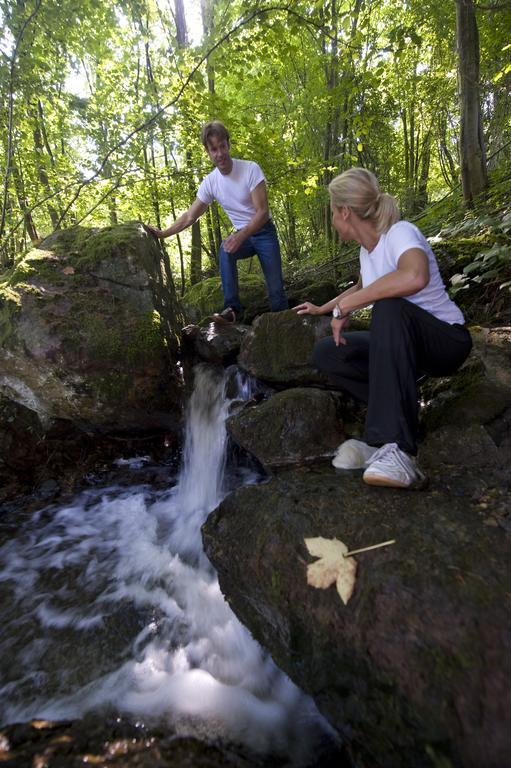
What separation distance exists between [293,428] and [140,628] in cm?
187

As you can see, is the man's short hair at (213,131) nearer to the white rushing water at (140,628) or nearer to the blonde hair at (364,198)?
the blonde hair at (364,198)

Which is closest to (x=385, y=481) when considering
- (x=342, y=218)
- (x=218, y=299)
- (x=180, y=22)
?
(x=342, y=218)

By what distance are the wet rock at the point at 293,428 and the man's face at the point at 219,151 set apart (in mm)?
2923

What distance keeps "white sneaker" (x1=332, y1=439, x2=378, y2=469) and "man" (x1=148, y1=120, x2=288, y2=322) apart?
2.92 m

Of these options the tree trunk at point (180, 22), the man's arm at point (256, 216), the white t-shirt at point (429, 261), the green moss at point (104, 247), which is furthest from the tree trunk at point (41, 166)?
the white t-shirt at point (429, 261)

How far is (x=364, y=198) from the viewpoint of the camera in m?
2.59

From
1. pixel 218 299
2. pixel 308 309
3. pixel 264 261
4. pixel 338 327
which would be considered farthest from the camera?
pixel 218 299

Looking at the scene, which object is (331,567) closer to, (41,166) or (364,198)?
(364,198)

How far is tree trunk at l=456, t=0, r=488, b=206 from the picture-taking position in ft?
17.9

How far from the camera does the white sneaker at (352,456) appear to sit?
2.75 metres

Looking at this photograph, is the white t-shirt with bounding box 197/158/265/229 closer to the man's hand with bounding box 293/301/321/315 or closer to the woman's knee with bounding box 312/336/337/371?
the man's hand with bounding box 293/301/321/315

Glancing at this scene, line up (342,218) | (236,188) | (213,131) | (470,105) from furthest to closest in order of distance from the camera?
(470,105)
(236,188)
(213,131)
(342,218)

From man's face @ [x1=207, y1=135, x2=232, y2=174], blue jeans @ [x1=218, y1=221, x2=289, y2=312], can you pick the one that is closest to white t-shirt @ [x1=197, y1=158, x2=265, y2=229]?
man's face @ [x1=207, y1=135, x2=232, y2=174]

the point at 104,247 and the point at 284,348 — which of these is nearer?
the point at 284,348
